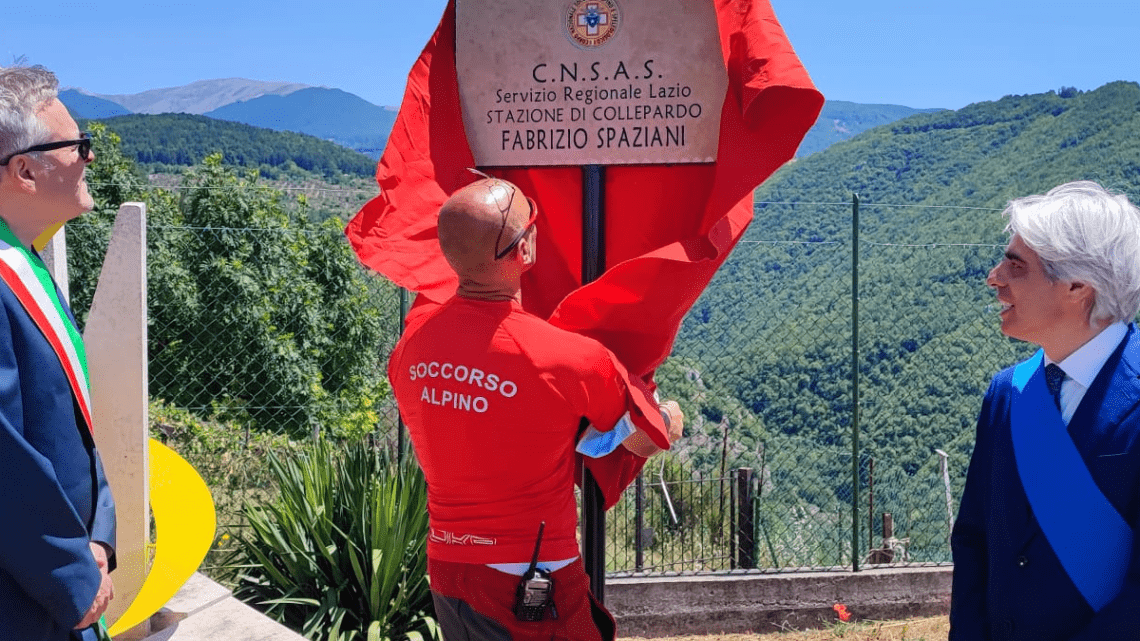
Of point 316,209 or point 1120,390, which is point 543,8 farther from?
point 316,209

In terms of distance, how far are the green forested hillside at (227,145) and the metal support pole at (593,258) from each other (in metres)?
77.9

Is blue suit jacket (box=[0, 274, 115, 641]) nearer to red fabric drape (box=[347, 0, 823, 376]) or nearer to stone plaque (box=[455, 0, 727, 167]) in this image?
red fabric drape (box=[347, 0, 823, 376])

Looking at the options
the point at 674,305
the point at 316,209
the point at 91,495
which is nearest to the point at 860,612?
the point at 674,305

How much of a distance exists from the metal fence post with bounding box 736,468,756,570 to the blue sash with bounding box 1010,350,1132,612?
5016mm

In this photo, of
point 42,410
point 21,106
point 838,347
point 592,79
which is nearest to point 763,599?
point 838,347

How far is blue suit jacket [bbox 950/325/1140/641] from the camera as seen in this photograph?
2.00 m

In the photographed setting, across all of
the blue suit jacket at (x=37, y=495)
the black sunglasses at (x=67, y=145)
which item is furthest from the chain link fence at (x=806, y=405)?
the blue suit jacket at (x=37, y=495)

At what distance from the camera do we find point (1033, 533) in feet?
6.95

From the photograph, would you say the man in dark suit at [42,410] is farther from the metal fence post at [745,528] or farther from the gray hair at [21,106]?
the metal fence post at [745,528]

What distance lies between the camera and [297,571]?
5070 mm

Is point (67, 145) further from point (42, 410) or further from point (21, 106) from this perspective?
point (42, 410)

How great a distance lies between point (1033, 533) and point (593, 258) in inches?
49.1

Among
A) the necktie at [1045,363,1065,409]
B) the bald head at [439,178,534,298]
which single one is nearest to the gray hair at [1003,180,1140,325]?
the necktie at [1045,363,1065,409]

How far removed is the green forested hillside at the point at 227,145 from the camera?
80000 mm
